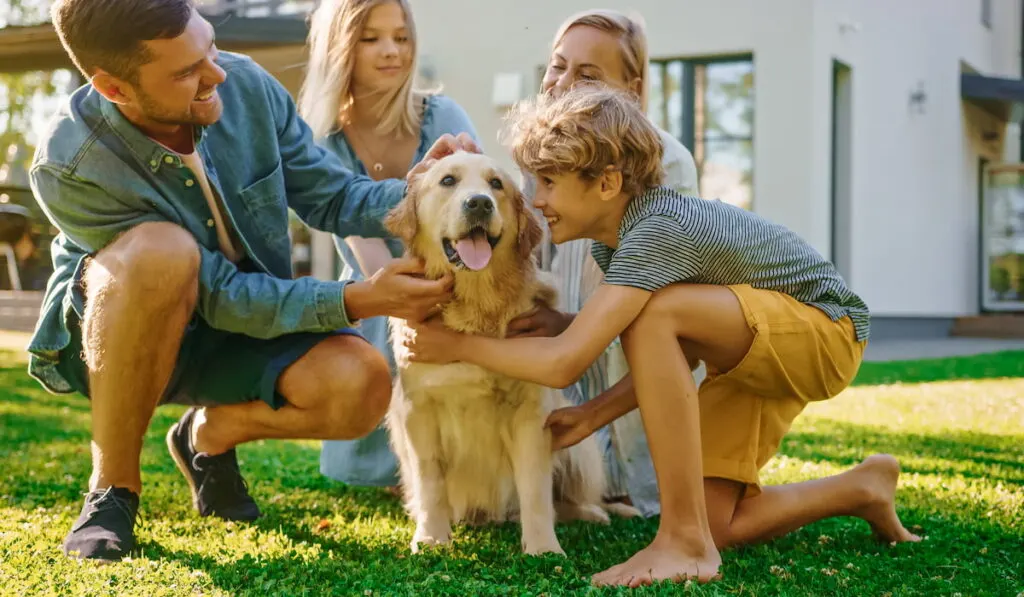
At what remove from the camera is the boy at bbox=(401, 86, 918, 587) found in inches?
113

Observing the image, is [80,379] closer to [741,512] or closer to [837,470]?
[741,512]

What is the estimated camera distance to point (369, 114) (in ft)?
14.5

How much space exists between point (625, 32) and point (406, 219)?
116 cm

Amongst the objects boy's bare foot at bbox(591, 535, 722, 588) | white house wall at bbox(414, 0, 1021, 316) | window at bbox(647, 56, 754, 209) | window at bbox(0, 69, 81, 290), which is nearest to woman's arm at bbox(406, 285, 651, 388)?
boy's bare foot at bbox(591, 535, 722, 588)

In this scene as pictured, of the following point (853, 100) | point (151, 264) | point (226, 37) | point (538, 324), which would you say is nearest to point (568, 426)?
point (538, 324)

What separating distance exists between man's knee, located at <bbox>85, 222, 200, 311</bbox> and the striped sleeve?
1.26 metres

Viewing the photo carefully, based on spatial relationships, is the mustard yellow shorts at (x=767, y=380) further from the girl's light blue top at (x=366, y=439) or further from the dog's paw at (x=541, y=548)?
the girl's light blue top at (x=366, y=439)

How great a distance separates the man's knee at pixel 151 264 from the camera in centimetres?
306

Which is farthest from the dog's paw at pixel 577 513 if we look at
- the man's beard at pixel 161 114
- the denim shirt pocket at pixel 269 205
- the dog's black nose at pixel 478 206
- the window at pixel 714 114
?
the window at pixel 714 114

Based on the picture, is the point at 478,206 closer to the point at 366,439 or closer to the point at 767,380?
the point at 767,380

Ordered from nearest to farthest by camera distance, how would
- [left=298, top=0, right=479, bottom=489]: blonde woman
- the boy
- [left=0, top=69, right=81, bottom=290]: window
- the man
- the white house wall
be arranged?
the boy → the man → [left=298, top=0, right=479, bottom=489]: blonde woman → the white house wall → [left=0, top=69, right=81, bottom=290]: window

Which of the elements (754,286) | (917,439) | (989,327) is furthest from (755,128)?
(754,286)

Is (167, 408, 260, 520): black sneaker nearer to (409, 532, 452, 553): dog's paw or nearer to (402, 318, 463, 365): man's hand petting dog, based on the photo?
(409, 532, 452, 553): dog's paw

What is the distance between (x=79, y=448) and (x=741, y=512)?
3.57 meters
